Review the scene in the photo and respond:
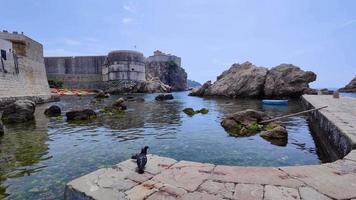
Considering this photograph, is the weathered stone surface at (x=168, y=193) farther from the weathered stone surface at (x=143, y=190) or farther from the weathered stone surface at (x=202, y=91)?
the weathered stone surface at (x=202, y=91)

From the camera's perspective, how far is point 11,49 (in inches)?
1193

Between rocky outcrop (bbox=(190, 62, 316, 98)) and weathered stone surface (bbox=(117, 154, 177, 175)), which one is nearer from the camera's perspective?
weathered stone surface (bbox=(117, 154, 177, 175))

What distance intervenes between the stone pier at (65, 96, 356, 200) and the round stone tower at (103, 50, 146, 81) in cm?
6901

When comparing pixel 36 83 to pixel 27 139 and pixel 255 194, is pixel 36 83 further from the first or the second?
pixel 255 194

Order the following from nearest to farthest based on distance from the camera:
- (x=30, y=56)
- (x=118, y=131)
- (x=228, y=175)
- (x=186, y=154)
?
1. (x=228, y=175)
2. (x=186, y=154)
3. (x=118, y=131)
4. (x=30, y=56)

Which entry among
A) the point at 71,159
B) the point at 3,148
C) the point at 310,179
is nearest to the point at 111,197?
the point at 310,179

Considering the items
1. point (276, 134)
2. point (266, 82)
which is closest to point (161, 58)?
point (266, 82)

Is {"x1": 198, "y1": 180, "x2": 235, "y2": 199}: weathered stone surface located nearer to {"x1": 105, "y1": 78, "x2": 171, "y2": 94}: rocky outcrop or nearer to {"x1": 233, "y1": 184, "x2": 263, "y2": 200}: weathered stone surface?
{"x1": 233, "y1": 184, "x2": 263, "y2": 200}: weathered stone surface

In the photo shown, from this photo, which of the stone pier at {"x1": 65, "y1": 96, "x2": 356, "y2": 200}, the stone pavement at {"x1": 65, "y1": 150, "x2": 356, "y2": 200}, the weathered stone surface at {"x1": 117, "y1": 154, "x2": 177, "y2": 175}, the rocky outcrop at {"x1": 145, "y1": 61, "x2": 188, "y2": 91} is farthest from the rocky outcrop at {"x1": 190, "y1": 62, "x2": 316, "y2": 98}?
the rocky outcrop at {"x1": 145, "y1": 61, "x2": 188, "y2": 91}

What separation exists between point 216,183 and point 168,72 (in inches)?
4160

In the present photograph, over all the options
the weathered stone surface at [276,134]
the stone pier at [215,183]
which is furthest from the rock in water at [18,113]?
the weathered stone surface at [276,134]

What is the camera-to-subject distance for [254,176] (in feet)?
17.3

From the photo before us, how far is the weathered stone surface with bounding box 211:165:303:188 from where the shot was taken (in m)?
4.91

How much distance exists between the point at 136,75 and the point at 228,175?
72.7 metres
